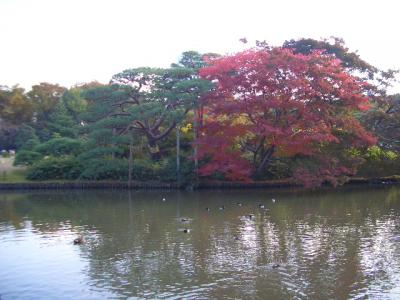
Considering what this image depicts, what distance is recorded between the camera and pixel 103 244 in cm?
1510

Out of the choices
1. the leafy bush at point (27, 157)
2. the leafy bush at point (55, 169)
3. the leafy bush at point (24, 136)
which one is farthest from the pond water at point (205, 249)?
the leafy bush at point (24, 136)

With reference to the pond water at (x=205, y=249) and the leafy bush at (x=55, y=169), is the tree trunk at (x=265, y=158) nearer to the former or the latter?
the pond water at (x=205, y=249)

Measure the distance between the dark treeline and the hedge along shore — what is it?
0.45 m

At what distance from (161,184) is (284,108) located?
900 cm

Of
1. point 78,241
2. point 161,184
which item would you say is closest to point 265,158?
point 161,184

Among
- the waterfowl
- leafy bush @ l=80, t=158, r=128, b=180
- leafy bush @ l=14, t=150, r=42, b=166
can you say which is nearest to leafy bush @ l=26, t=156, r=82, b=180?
leafy bush @ l=80, t=158, r=128, b=180

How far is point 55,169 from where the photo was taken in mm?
33250

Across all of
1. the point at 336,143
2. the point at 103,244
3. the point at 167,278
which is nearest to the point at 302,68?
the point at 336,143

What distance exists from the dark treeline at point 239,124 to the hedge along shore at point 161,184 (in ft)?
1.48

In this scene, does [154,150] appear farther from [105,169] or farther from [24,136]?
[24,136]

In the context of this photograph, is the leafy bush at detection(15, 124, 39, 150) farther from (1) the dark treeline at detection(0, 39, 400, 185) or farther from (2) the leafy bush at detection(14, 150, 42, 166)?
(2) the leafy bush at detection(14, 150, 42, 166)

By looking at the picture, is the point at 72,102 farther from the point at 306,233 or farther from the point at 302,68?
the point at 306,233

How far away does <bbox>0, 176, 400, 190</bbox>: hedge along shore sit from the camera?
2986 cm

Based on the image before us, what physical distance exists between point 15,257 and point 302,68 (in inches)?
737
